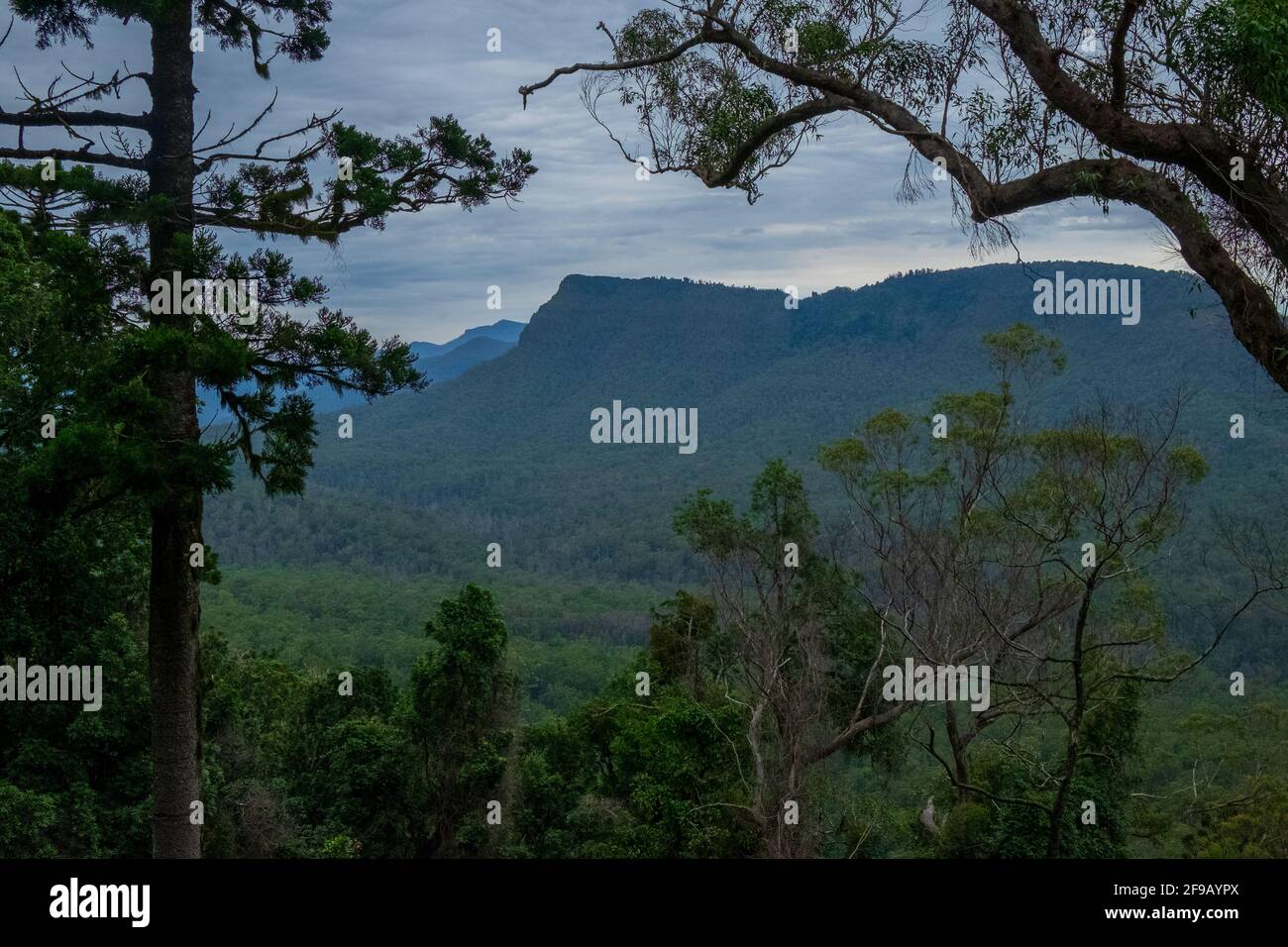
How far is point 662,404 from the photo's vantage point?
242ft

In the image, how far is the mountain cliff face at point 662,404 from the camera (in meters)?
47.2

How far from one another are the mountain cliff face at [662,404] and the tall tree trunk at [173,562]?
30719 mm

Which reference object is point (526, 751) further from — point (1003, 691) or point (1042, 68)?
point (1042, 68)

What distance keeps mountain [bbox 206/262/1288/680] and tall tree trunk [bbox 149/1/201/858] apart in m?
27.9

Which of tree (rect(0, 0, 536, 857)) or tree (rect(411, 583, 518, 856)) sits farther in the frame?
tree (rect(411, 583, 518, 856))

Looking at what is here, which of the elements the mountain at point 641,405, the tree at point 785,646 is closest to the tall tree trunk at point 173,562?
the tree at point 785,646

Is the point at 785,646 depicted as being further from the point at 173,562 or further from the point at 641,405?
the point at 641,405

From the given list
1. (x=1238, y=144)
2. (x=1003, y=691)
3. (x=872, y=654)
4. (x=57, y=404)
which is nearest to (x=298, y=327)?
(x=57, y=404)

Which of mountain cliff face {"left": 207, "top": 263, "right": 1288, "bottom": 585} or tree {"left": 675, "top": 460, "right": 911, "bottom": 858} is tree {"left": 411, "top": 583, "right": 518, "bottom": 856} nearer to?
tree {"left": 675, "top": 460, "right": 911, "bottom": 858}

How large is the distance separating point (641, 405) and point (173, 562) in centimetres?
6754

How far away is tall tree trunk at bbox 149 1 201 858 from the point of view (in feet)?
23.1

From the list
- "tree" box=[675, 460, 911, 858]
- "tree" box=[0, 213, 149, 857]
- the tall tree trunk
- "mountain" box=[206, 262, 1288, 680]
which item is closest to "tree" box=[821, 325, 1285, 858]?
"tree" box=[675, 460, 911, 858]

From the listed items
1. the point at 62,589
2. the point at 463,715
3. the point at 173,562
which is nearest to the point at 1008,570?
the point at 463,715

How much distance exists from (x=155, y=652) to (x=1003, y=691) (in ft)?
38.1
